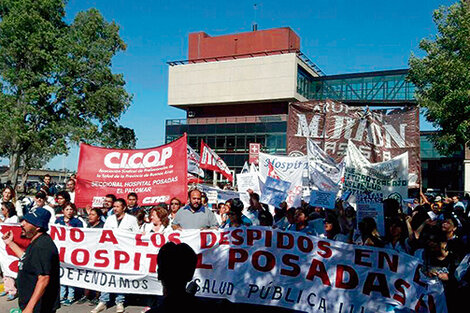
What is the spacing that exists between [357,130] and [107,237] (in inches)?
309

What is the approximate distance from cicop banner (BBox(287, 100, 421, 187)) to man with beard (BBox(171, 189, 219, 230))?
5894mm

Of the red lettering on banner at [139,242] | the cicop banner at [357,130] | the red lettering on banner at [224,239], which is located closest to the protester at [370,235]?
the red lettering on banner at [224,239]

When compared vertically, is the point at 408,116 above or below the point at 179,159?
above

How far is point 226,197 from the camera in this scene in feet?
43.3

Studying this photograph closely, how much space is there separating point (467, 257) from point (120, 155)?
250 inches

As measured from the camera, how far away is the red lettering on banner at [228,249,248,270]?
613 cm

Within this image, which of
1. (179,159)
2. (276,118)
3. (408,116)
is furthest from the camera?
(276,118)

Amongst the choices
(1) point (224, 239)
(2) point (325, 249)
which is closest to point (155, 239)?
(1) point (224, 239)

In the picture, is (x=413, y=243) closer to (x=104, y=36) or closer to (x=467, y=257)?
(x=467, y=257)

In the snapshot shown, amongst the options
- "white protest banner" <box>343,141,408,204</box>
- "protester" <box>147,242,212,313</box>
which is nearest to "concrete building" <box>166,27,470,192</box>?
"white protest banner" <box>343,141,408,204</box>

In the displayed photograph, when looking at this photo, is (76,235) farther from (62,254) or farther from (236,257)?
(236,257)

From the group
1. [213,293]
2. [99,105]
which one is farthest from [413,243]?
[99,105]

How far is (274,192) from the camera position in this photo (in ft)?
31.2

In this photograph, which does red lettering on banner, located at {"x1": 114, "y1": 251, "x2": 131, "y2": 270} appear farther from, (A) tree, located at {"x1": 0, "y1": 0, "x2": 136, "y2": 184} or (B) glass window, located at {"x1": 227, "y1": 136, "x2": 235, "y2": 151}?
(B) glass window, located at {"x1": 227, "y1": 136, "x2": 235, "y2": 151}
